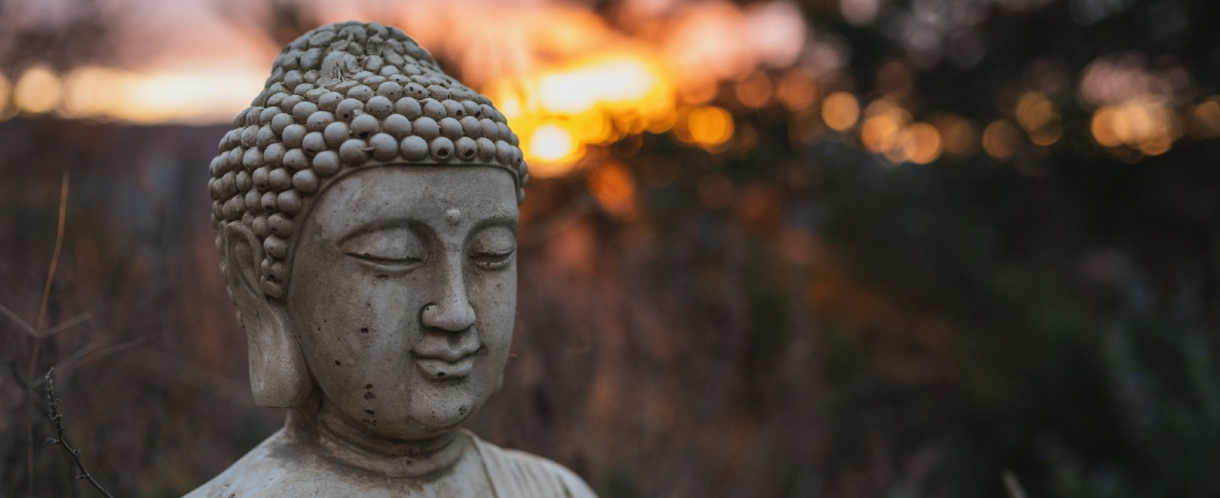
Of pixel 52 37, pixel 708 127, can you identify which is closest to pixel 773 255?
pixel 708 127

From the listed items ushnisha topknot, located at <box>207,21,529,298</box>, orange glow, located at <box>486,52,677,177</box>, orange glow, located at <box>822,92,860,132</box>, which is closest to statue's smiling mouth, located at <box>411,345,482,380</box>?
ushnisha topknot, located at <box>207,21,529,298</box>

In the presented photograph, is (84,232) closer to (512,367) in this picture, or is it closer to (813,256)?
(512,367)

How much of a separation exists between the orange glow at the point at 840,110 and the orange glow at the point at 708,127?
776mm

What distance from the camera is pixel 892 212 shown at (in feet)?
20.1

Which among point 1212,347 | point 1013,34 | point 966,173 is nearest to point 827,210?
point 966,173

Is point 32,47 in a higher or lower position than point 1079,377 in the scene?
higher

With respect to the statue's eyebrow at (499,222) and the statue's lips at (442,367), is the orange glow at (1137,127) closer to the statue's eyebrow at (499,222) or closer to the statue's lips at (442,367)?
the statue's eyebrow at (499,222)

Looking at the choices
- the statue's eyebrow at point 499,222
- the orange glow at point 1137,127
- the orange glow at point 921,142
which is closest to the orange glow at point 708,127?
the orange glow at point 921,142

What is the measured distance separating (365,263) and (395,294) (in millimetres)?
72

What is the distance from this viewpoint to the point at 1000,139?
667 centimetres

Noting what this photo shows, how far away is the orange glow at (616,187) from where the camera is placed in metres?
4.61

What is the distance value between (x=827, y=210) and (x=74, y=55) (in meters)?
4.45

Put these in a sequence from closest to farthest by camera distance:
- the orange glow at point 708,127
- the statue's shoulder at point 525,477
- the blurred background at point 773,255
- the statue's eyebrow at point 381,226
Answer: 1. the statue's eyebrow at point 381,226
2. the statue's shoulder at point 525,477
3. the blurred background at point 773,255
4. the orange glow at point 708,127

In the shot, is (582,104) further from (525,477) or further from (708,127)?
(525,477)
